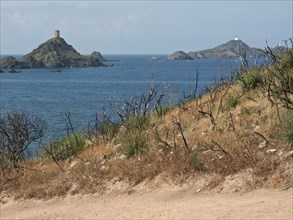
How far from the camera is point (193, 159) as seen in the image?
9812mm

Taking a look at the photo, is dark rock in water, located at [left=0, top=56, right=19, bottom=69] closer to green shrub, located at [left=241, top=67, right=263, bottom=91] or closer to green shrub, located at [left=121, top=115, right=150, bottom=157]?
green shrub, located at [left=121, top=115, right=150, bottom=157]

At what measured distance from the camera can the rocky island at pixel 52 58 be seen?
490 feet

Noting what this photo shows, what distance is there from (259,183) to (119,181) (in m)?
2.75

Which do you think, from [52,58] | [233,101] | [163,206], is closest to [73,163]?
[163,206]

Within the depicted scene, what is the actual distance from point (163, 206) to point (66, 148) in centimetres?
536

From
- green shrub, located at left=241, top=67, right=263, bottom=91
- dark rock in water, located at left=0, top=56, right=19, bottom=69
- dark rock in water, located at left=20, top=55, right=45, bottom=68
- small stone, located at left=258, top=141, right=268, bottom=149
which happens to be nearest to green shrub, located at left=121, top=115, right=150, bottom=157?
small stone, located at left=258, top=141, right=268, bottom=149

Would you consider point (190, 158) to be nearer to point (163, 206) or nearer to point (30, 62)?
point (163, 206)

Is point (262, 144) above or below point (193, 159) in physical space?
above

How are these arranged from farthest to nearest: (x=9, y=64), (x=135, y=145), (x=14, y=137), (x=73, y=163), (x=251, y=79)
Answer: (x=9, y=64) < (x=14, y=137) < (x=251, y=79) < (x=73, y=163) < (x=135, y=145)

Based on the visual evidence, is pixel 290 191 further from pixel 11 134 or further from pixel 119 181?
pixel 11 134

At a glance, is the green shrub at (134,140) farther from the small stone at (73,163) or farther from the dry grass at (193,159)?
the small stone at (73,163)

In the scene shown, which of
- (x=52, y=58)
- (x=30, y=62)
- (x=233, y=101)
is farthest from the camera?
(x=52, y=58)

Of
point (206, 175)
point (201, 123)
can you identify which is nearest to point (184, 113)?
point (201, 123)

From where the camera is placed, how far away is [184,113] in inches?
552
